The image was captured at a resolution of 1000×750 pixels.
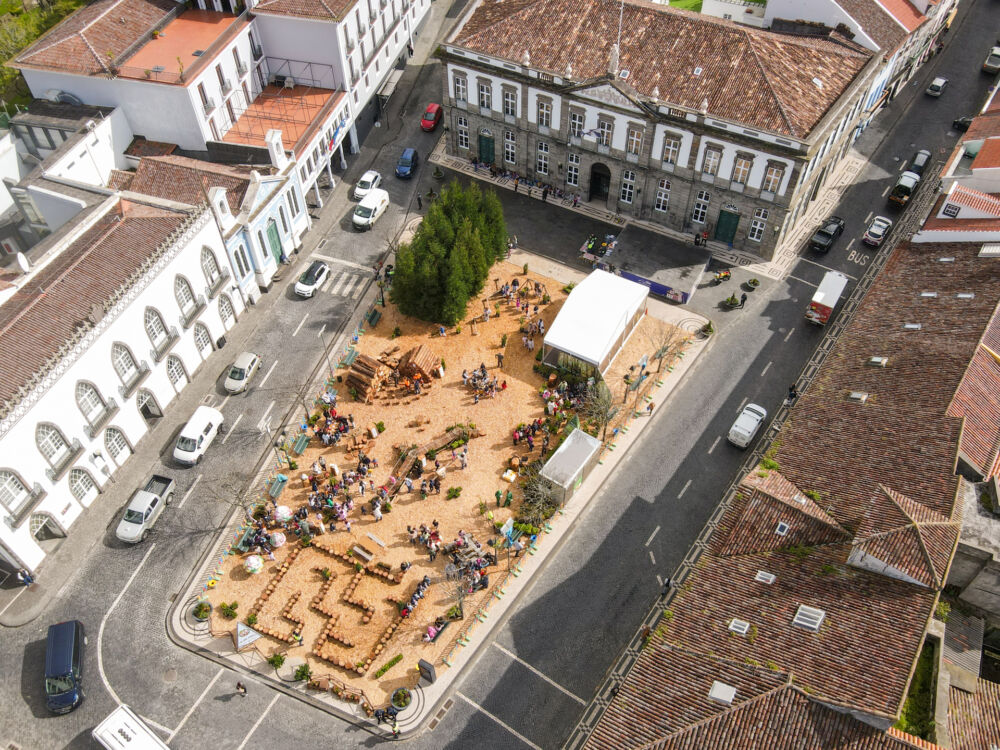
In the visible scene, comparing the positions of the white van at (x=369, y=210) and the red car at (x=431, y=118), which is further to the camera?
the red car at (x=431, y=118)

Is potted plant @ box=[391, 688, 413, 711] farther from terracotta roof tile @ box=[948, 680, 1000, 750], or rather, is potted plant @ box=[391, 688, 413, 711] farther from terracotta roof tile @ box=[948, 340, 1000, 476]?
terracotta roof tile @ box=[948, 340, 1000, 476]

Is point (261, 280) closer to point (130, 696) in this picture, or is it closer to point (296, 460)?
point (296, 460)

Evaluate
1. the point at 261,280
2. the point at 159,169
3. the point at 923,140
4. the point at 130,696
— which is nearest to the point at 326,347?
the point at 261,280

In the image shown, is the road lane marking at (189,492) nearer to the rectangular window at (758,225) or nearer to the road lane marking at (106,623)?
the road lane marking at (106,623)

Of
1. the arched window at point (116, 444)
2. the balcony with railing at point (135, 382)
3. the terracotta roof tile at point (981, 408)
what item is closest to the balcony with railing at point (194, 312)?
the balcony with railing at point (135, 382)

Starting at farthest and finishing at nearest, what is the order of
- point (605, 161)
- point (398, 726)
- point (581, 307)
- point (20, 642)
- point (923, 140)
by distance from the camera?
1. point (923, 140)
2. point (605, 161)
3. point (581, 307)
4. point (20, 642)
5. point (398, 726)

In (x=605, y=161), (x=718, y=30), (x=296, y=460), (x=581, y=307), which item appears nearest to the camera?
(x=296, y=460)
